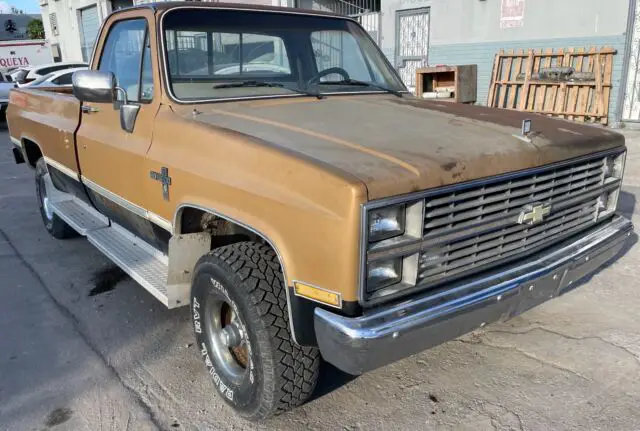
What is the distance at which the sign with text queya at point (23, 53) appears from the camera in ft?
74.7

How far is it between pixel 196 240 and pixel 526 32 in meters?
10.3

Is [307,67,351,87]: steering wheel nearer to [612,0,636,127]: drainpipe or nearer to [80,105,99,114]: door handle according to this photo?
[80,105,99,114]: door handle

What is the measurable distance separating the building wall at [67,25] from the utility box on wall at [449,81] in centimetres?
1802

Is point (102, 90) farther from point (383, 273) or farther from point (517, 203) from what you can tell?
point (517, 203)

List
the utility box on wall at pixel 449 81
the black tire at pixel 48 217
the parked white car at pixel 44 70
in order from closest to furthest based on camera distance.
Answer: the black tire at pixel 48 217
the utility box on wall at pixel 449 81
the parked white car at pixel 44 70

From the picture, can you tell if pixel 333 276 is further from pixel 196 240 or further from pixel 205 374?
pixel 205 374

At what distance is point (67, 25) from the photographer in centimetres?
2719

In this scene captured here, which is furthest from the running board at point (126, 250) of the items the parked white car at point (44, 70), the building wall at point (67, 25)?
the building wall at point (67, 25)

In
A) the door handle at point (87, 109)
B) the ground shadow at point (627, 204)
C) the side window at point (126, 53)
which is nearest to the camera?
the side window at point (126, 53)

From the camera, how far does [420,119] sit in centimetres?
324

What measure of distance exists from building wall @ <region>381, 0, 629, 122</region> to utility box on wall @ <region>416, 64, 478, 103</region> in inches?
63.5

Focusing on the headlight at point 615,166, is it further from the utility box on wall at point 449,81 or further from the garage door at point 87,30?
the garage door at point 87,30

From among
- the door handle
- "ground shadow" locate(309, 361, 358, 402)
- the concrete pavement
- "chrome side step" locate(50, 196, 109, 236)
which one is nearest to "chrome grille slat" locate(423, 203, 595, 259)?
the concrete pavement

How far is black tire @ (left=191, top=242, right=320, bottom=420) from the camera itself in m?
2.58
